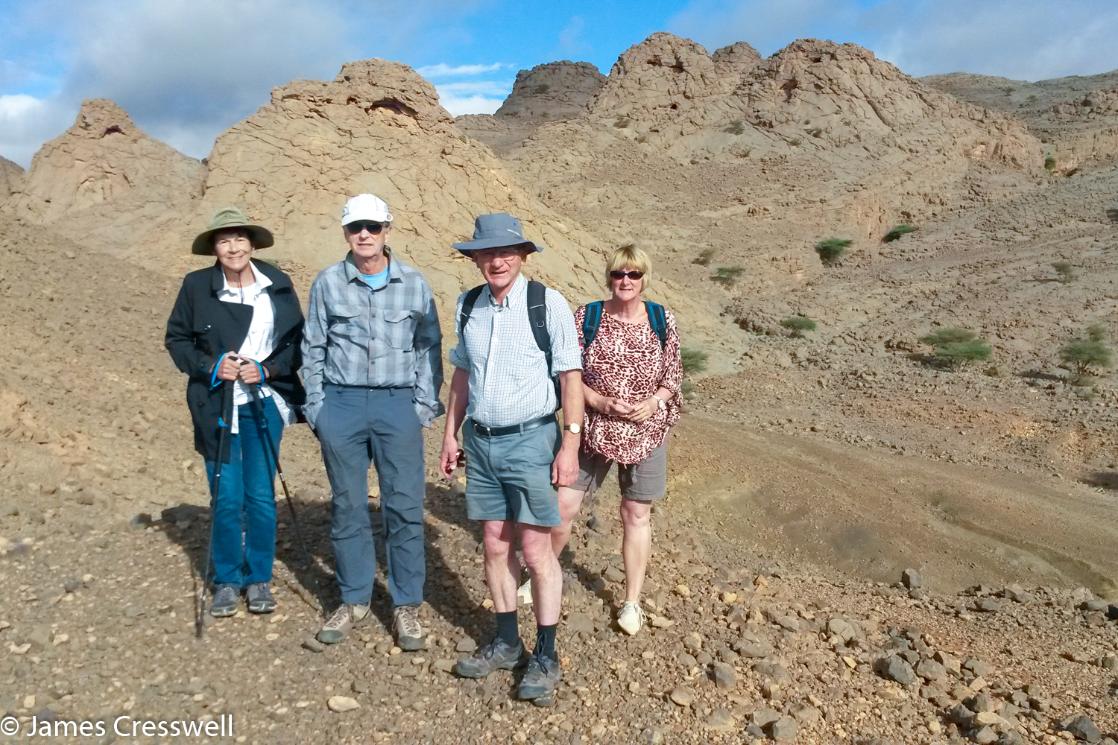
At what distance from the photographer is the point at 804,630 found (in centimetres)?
352

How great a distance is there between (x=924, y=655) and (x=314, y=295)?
2.93m

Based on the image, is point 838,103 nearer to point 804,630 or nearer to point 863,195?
point 863,195

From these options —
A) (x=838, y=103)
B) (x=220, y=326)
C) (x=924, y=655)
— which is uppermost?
(x=838, y=103)

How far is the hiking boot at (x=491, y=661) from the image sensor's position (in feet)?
9.43

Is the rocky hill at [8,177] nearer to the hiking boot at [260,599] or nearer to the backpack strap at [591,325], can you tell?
the hiking boot at [260,599]

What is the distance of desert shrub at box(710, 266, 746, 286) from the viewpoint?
58.1 ft

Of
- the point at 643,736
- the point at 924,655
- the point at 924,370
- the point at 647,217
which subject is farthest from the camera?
the point at 647,217

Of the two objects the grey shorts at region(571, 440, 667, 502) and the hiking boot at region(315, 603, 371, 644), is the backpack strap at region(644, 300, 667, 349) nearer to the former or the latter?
the grey shorts at region(571, 440, 667, 502)

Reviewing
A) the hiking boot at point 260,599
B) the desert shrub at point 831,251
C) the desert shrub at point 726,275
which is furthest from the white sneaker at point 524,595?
the desert shrub at point 831,251

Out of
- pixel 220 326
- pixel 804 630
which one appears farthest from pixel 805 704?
pixel 220 326

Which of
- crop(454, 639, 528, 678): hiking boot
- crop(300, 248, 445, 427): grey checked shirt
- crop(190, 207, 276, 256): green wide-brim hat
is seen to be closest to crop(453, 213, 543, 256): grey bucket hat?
crop(300, 248, 445, 427): grey checked shirt

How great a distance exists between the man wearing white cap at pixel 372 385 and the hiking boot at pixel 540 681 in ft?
1.65

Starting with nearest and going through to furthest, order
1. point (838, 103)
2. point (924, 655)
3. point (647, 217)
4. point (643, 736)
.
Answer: point (643, 736) → point (924, 655) → point (647, 217) → point (838, 103)

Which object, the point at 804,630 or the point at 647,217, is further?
the point at 647,217
